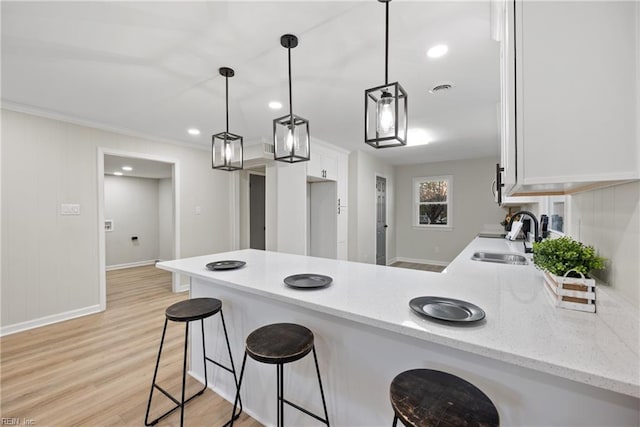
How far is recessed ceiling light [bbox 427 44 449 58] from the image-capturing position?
1.85m

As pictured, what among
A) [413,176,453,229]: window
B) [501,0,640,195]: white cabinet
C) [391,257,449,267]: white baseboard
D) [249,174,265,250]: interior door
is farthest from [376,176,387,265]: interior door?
[501,0,640,195]: white cabinet

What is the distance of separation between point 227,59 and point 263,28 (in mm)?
478

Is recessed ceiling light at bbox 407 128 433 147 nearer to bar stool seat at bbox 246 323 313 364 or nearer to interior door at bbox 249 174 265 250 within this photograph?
interior door at bbox 249 174 265 250

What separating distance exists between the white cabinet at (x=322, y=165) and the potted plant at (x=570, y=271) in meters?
3.37

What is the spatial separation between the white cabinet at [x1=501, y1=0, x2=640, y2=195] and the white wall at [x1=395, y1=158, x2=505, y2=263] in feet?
17.5

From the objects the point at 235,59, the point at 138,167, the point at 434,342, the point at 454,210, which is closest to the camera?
the point at 434,342

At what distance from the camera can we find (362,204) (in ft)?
17.3

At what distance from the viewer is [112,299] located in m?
3.90

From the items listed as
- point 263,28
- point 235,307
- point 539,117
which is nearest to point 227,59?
point 263,28

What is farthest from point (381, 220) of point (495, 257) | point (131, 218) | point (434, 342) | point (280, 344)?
point (131, 218)

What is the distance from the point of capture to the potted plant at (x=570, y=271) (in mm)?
1031

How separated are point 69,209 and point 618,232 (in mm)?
4702

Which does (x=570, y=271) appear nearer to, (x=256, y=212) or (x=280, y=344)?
(x=280, y=344)

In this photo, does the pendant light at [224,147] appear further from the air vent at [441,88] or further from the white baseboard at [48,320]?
the white baseboard at [48,320]
